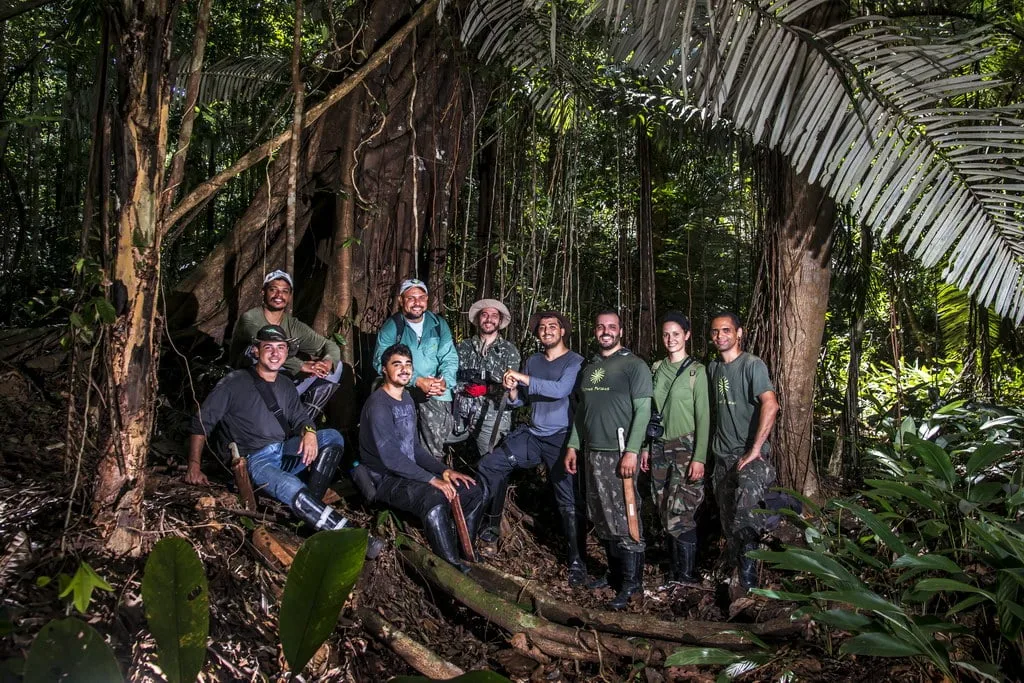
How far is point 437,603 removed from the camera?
4.13 meters

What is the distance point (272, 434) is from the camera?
422 centimetres

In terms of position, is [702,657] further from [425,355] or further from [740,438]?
[425,355]

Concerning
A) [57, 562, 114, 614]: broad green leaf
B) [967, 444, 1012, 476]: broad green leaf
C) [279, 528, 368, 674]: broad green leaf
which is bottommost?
[57, 562, 114, 614]: broad green leaf

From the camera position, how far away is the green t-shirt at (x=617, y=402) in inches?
183

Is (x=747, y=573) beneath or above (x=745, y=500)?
beneath

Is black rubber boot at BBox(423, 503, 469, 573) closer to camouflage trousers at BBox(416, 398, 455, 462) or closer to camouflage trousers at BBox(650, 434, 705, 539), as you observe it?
camouflage trousers at BBox(416, 398, 455, 462)

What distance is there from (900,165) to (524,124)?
3.16m

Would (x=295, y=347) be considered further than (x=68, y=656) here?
Yes

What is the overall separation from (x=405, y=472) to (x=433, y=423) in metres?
0.60

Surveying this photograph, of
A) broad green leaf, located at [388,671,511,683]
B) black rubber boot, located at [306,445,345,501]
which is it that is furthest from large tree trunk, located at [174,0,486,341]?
broad green leaf, located at [388,671,511,683]

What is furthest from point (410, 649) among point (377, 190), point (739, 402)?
point (377, 190)

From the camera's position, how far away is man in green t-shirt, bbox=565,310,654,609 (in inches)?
180

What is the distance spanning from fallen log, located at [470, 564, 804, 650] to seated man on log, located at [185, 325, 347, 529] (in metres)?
1.00

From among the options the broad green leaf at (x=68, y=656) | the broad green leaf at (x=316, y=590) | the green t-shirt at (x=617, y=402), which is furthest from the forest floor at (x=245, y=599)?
the green t-shirt at (x=617, y=402)
